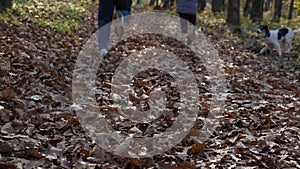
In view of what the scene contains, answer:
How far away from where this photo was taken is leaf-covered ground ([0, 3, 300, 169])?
10.3 ft

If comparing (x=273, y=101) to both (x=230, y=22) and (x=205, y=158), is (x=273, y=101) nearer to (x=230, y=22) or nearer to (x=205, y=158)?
(x=205, y=158)

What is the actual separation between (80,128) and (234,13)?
43.8ft

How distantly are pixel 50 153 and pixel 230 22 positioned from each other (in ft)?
45.8

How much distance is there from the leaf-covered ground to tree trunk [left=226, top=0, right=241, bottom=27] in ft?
28.1

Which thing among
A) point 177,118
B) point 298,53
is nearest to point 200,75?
point 177,118

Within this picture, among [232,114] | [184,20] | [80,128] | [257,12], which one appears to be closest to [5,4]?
[184,20]

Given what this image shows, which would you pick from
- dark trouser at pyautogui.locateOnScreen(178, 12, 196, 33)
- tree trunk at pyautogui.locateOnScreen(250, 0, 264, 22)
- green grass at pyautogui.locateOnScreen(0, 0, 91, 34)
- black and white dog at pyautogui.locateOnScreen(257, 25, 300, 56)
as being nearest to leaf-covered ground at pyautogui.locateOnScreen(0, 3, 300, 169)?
dark trouser at pyautogui.locateOnScreen(178, 12, 196, 33)

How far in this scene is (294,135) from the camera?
4.06 metres

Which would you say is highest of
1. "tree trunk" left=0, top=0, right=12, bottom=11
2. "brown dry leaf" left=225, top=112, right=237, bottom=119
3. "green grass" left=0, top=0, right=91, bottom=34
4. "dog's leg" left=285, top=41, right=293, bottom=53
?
"tree trunk" left=0, top=0, right=12, bottom=11

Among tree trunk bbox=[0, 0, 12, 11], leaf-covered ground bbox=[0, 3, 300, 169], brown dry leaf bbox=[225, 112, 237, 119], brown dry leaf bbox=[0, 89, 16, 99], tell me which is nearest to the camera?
leaf-covered ground bbox=[0, 3, 300, 169]

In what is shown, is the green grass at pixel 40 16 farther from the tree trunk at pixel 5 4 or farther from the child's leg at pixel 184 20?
the child's leg at pixel 184 20

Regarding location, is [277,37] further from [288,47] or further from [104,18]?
[104,18]

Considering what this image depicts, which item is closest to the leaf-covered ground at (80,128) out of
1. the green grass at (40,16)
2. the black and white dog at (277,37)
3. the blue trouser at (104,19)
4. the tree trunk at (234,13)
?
the blue trouser at (104,19)

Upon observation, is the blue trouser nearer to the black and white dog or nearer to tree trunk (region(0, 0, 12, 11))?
tree trunk (region(0, 0, 12, 11))
